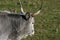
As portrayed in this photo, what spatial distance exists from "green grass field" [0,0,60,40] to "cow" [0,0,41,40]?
1470 mm

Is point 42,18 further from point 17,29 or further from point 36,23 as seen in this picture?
point 17,29

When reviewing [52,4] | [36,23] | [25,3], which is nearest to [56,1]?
[52,4]

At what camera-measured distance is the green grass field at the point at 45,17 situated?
34.3 ft

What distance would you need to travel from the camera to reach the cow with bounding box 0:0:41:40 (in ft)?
27.0

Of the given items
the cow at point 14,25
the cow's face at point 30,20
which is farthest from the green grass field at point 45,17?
the cow at point 14,25

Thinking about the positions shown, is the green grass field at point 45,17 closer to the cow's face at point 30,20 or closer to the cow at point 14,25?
the cow's face at point 30,20

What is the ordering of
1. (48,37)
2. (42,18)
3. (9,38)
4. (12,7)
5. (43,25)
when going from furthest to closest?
(12,7) → (42,18) → (43,25) → (48,37) → (9,38)

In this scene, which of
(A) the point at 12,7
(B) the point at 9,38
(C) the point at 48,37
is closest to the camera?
(B) the point at 9,38

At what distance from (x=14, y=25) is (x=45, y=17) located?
3.99 m

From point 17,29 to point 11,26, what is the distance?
0.21m

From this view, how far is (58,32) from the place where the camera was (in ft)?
35.1

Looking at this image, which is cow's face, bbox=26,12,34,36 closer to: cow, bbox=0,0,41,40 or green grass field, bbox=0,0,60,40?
cow, bbox=0,0,41,40

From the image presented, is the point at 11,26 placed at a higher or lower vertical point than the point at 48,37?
higher

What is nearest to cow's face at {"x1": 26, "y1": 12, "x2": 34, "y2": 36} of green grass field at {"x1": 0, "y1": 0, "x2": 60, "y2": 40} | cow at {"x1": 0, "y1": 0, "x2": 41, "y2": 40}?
cow at {"x1": 0, "y1": 0, "x2": 41, "y2": 40}
